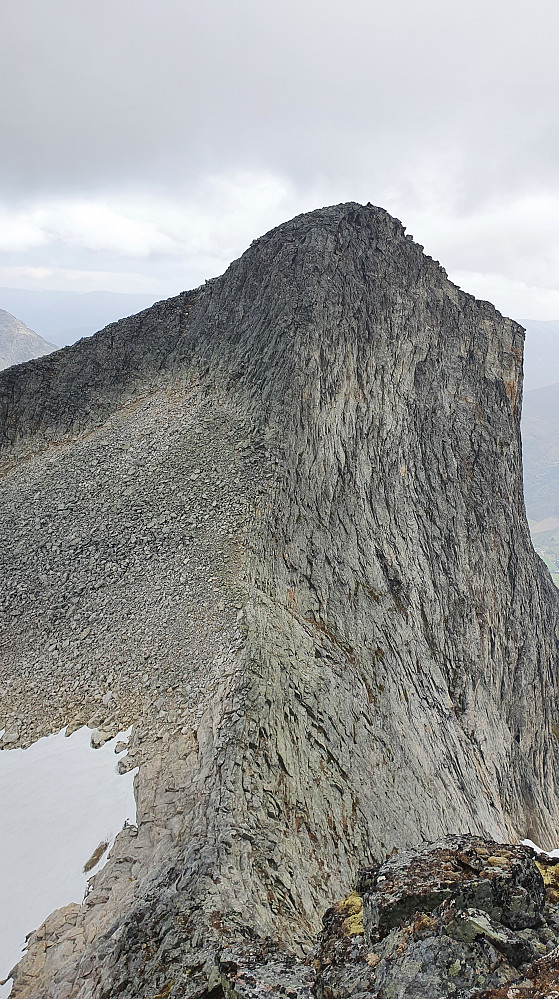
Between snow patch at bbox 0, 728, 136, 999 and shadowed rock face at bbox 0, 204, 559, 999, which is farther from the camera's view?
snow patch at bbox 0, 728, 136, 999

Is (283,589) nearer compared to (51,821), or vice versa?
(51,821)

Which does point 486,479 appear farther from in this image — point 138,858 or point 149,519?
point 138,858

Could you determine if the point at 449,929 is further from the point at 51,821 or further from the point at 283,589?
the point at 283,589

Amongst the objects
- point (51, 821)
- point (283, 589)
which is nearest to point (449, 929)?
point (51, 821)

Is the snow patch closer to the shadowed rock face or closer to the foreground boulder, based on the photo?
the shadowed rock face

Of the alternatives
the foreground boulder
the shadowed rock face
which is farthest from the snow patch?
the foreground boulder

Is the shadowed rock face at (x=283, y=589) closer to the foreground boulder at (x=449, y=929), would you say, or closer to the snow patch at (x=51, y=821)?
the snow patch at (x=51, y=821)

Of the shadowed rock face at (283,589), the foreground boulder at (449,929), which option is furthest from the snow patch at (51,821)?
the foreground boulder at (449,929)

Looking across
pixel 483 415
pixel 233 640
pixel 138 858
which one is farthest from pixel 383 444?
pixel 138 858
